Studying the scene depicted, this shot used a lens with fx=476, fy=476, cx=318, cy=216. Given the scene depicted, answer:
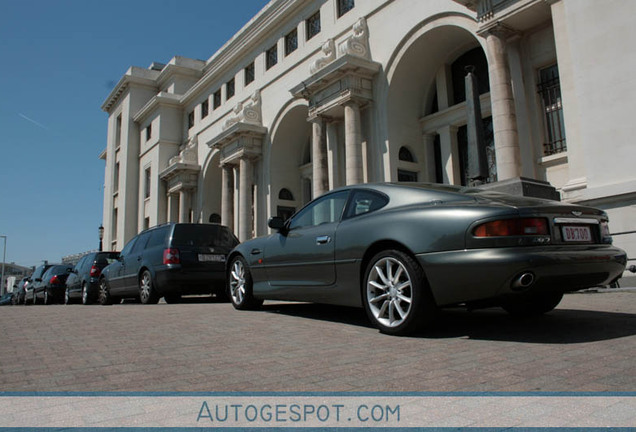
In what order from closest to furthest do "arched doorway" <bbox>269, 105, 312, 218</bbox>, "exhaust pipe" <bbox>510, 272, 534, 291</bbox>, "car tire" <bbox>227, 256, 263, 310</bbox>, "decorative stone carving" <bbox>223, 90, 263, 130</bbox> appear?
"exhaust pipe" <bbox>510, 272, 534, 291</bbox>
"car tire" <bbox>227, 256, 263, 310</bbox>
"arched doorway" <bbox>269, 105, 312, 218</bbox>
"decorative stone carving" <bbox>223, 90, 263, 130</bbox>

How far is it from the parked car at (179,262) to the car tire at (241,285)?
2.39 metres

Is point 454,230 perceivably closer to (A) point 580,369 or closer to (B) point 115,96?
(A) point 580,369

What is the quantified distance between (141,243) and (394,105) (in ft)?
37.7

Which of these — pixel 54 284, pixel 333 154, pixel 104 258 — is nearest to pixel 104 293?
pixel 104 258

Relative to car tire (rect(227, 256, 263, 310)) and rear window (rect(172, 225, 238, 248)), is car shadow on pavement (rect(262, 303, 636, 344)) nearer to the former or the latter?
car tire (rect(227, 256, 263, 310))

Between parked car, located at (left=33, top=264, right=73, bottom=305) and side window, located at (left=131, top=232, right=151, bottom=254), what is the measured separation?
23.8 ft

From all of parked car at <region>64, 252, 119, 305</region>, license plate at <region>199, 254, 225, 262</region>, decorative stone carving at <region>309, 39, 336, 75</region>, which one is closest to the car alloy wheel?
parked car at <region>64, 252, 119, 305</region>

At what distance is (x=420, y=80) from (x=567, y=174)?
25.7 feet

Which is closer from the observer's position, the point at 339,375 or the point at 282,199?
the point at 339,375

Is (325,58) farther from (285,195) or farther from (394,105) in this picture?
(285,195)

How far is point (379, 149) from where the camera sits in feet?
59.9

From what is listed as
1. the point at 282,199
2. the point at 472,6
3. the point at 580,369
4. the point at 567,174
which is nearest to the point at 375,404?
the point at 580,369

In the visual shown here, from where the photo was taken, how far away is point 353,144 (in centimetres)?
1783

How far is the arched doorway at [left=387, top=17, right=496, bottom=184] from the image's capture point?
1736 cm
